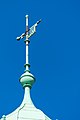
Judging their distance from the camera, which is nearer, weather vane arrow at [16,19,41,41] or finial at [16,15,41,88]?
finial at [16,15,41,88]

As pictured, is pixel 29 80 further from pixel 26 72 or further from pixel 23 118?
pixel 23 118

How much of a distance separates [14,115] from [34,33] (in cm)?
701

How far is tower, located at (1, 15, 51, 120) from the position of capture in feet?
108

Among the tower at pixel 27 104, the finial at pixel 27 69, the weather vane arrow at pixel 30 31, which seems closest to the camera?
the tower at pixel 27 104

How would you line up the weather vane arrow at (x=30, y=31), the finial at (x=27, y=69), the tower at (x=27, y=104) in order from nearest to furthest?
the tower at (x=27, y=104) → the finial at (x=27, y=69) → the weather vane arrow at (x=30, y=31)

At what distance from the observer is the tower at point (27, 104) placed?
108 feet

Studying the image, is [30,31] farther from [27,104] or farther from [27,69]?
[27,104]

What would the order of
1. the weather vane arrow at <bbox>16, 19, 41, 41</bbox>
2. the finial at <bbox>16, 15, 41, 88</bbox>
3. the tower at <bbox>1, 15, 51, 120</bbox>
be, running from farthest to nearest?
1. the weather vane arrow at <bbox>16, 19, 41, 41</bbox>
2. the finial at <bbox>16, 15, 41, 88</bbox>
3. the tower at <bbox>1, 15, 51, 120</bbox>

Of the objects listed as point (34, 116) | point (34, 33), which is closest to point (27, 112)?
point (34, 116)

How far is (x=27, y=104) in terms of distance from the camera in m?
34.7

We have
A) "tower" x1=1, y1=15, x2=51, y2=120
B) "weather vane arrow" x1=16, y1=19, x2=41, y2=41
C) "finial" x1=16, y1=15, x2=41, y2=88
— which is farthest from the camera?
"weather vane arrow" x1=16, y1=19, x2=41, y2=41

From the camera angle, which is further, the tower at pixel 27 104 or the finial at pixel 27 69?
the finial at pixel 27 69

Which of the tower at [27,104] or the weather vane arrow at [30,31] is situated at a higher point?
the weather vane arrow at [30,31]

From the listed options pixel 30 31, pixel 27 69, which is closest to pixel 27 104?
pixel 27 69
